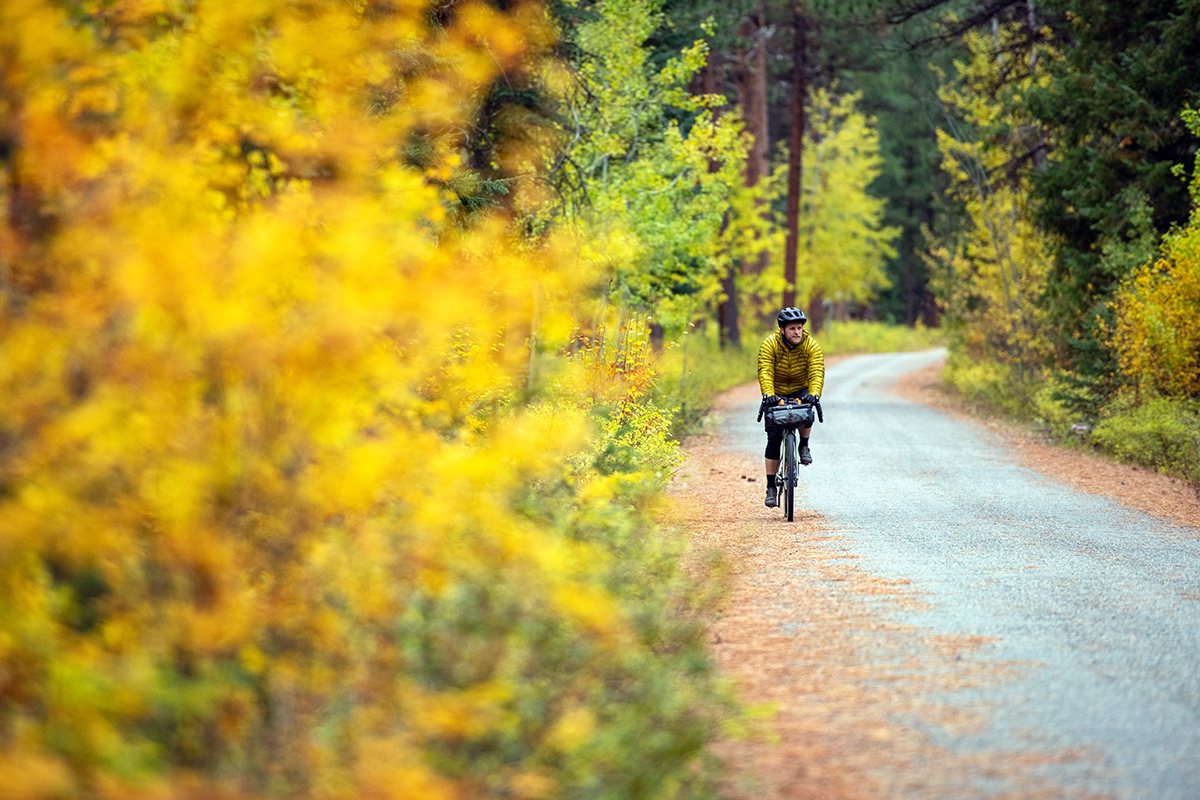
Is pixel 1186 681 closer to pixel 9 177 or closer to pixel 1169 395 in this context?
pixel 9 177

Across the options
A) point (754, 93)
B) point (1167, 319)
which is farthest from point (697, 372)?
point (1167, 319)

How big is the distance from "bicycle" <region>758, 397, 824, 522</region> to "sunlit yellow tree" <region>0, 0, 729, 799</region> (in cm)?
592

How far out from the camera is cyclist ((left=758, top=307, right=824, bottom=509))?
10.4 meters

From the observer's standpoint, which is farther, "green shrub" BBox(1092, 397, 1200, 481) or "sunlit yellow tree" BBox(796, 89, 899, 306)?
"sunlit yellow tree" BBox(796, 89, 899, 306)

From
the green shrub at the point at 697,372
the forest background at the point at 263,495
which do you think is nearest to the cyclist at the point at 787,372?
the green shrub at the point at 697,372

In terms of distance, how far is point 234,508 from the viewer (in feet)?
12.3

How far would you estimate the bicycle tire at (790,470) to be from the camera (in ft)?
34.0

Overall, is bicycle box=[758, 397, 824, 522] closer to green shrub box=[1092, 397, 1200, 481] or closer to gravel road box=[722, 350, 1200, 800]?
gravel road box=[722, 350, 1200, 800]

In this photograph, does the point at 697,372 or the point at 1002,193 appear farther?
the point at 697,372

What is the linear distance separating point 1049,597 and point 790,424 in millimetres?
3660

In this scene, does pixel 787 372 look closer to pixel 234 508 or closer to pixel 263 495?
pixel 263 495

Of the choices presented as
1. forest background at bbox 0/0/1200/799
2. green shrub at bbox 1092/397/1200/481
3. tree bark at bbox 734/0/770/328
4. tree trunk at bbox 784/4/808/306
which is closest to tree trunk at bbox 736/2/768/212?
tree bark at bbox 734/0/770/328

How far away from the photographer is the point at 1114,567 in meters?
8.14

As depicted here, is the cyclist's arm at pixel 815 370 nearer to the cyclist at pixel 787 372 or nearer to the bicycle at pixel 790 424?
the cyclist at pixel 787 372
